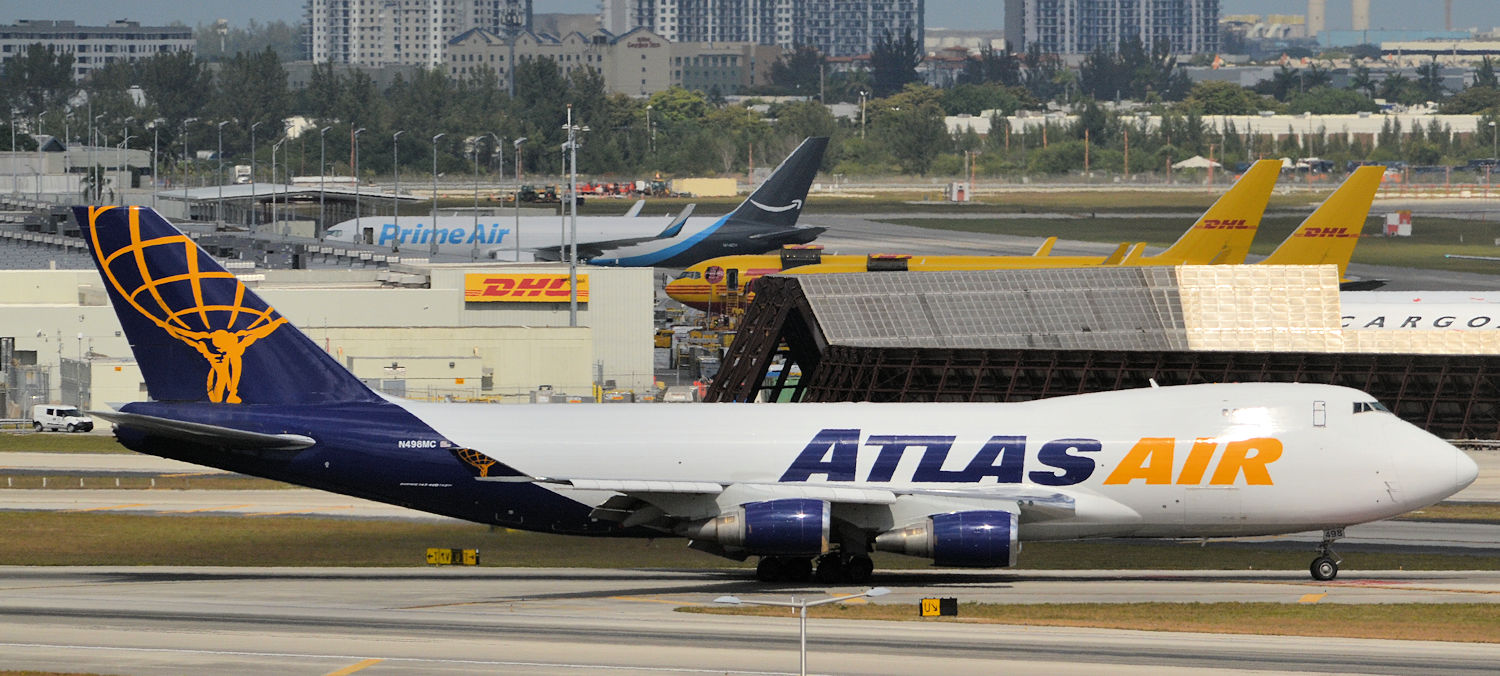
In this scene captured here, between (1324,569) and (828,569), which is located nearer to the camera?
(1324,569)

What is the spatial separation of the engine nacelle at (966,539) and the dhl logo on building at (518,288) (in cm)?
5447

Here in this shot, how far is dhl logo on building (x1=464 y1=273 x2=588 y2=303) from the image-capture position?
93875mm

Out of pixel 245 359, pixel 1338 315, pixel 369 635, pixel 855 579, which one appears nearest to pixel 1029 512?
pixel 855 579

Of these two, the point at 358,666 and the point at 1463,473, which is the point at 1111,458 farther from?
the point at 358,666

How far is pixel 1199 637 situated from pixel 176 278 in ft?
80.1

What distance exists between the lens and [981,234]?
604 ft

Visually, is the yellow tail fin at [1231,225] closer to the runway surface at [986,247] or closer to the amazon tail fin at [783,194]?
the runway surface at [986,247]

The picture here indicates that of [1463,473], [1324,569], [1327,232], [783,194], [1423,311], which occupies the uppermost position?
[783,194]

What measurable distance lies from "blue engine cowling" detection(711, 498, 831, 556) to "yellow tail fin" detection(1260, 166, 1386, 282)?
6153 cm

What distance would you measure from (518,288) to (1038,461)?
55601mm

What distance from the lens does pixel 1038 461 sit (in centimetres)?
4200

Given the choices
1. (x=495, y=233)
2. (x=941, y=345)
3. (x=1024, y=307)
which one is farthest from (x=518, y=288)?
(x=495, y=233)

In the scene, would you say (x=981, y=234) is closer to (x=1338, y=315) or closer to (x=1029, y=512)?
(x=1338, y=315)

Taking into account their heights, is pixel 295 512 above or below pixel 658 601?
below
